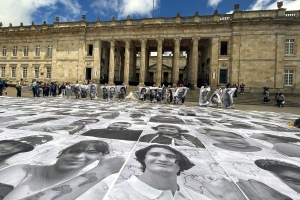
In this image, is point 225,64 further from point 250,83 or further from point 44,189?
point 44,189

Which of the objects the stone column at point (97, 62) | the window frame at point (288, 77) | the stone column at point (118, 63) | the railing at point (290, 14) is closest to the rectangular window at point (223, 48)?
the railing at point (290, 14)

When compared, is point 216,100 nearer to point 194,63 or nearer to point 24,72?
point 194,63

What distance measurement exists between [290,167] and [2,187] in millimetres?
3478

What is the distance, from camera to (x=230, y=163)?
7.36 feet

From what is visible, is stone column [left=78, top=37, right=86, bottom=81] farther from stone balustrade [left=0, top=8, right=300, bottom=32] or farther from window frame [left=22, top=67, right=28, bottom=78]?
window frame [left=22, top=67, right=28, bottom=78]

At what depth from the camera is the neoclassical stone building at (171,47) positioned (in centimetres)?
2303

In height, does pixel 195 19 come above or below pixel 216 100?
above

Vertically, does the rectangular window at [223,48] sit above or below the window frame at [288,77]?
above

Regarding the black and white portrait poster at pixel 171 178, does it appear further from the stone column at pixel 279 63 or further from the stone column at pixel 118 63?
the stone column at pixel 118 63

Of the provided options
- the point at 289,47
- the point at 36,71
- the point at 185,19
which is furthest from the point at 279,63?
the point at 36,71

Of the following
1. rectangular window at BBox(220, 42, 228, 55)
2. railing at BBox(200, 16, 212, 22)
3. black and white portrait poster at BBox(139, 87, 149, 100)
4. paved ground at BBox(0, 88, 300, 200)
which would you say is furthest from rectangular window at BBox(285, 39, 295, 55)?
paved ground at BBox(0, 88, 300, 200)

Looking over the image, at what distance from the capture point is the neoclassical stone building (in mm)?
23031

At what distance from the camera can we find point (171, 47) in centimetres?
3216

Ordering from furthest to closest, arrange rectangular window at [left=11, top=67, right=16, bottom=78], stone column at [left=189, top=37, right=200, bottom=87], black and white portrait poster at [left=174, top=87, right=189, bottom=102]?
1. rectangular window at [left=11, top=67, right=16, bottom=78]
2. stone column at [left=189, top=37, right=200, bottom=87]
3. black and white portrait poster at [left=174, top=87, right=189, bottom=102]
